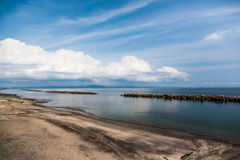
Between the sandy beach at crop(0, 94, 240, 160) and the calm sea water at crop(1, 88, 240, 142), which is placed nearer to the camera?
the sandy beach at crop(0, 94, 240, 160)

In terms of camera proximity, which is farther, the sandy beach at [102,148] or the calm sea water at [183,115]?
the calm sea water at [183,115]

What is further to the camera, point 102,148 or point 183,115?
point 183,115

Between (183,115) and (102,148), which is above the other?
(102,148)

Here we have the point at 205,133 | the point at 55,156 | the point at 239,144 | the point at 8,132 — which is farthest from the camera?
the point at 205,133

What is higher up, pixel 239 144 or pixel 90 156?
pixel 90 156

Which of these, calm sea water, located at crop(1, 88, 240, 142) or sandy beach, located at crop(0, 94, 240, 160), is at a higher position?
sandy beach, located at crop(0, 94, 240, 160)

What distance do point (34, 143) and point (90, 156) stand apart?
3.69 metres

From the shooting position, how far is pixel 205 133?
13.1 m

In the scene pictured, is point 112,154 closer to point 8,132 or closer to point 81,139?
point 81,139

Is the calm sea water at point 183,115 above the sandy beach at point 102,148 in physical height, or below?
below

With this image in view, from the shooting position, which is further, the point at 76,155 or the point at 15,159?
the point at 76,155

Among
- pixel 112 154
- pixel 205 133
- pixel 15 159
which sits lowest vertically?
pixel 205 133

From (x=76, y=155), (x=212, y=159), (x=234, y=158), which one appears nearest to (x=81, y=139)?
(x=76, y=155)

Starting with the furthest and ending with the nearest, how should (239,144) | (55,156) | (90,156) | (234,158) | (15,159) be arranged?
(239,144) < (234,158) < (90,156) < (55,156) < (15,159)
